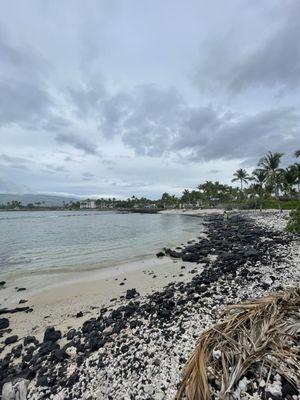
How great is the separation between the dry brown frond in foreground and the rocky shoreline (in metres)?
0.23

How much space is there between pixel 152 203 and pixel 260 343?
507ft

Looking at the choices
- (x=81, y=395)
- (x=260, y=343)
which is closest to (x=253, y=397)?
(x=260, y=343)

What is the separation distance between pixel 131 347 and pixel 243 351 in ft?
8.47

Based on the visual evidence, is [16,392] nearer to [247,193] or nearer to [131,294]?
[131,294]

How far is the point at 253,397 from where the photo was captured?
3482 millimetres

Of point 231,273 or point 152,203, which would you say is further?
point 152,203

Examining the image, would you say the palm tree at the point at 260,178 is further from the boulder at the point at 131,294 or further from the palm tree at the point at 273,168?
the boulder at the point at 131,294

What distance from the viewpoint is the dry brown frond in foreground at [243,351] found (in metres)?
3.57

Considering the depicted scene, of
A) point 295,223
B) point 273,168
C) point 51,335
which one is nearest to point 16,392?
point 51,335

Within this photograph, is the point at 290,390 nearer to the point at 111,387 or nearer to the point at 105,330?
the point at 111,387

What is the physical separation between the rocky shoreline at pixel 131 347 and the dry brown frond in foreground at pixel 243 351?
23cm

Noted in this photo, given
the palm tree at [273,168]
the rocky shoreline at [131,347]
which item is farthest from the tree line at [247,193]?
the rocky shoreline at [131,347]

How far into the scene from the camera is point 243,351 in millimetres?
3926

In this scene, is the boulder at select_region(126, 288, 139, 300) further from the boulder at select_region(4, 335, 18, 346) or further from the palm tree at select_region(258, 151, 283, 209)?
the palm tree at select_region(258, 151, 283, 209)
